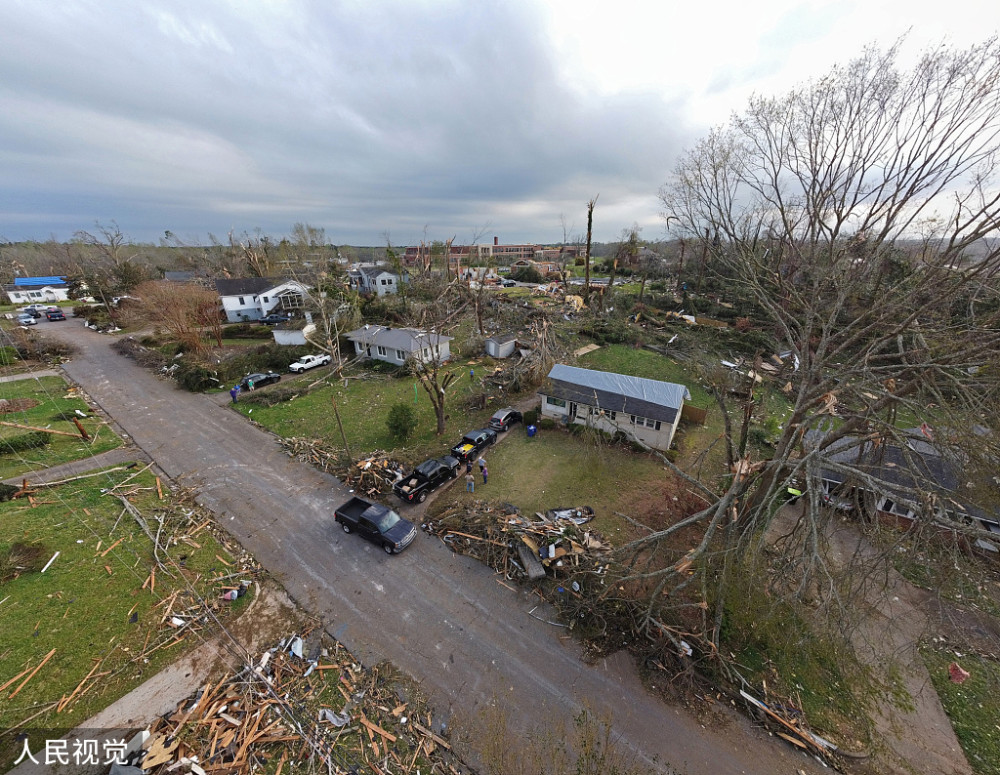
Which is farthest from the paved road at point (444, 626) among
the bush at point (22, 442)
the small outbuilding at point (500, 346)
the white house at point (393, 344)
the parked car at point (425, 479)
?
the small outbuilding at point (500, 346)

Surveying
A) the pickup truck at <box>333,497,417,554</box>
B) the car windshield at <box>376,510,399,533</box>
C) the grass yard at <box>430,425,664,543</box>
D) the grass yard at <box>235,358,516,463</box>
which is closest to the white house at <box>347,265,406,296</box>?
the grass yard at <box>235,358,516,463</box>

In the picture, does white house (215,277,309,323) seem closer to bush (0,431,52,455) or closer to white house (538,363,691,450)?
bush (0,431,52,455)

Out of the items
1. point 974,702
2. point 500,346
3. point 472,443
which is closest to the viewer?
point 974,702

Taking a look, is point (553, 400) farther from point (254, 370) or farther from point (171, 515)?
point (254, 370)

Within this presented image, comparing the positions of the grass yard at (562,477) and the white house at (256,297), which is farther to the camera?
the white house at (256,297)

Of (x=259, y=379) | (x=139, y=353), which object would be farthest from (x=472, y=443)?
(x=139, y=353)

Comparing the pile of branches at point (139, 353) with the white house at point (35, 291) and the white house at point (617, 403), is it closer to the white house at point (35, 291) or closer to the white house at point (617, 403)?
the white house at point (617, 403)

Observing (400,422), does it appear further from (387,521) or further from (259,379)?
(259,379)

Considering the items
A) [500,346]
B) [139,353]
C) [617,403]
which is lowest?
[139,353]
